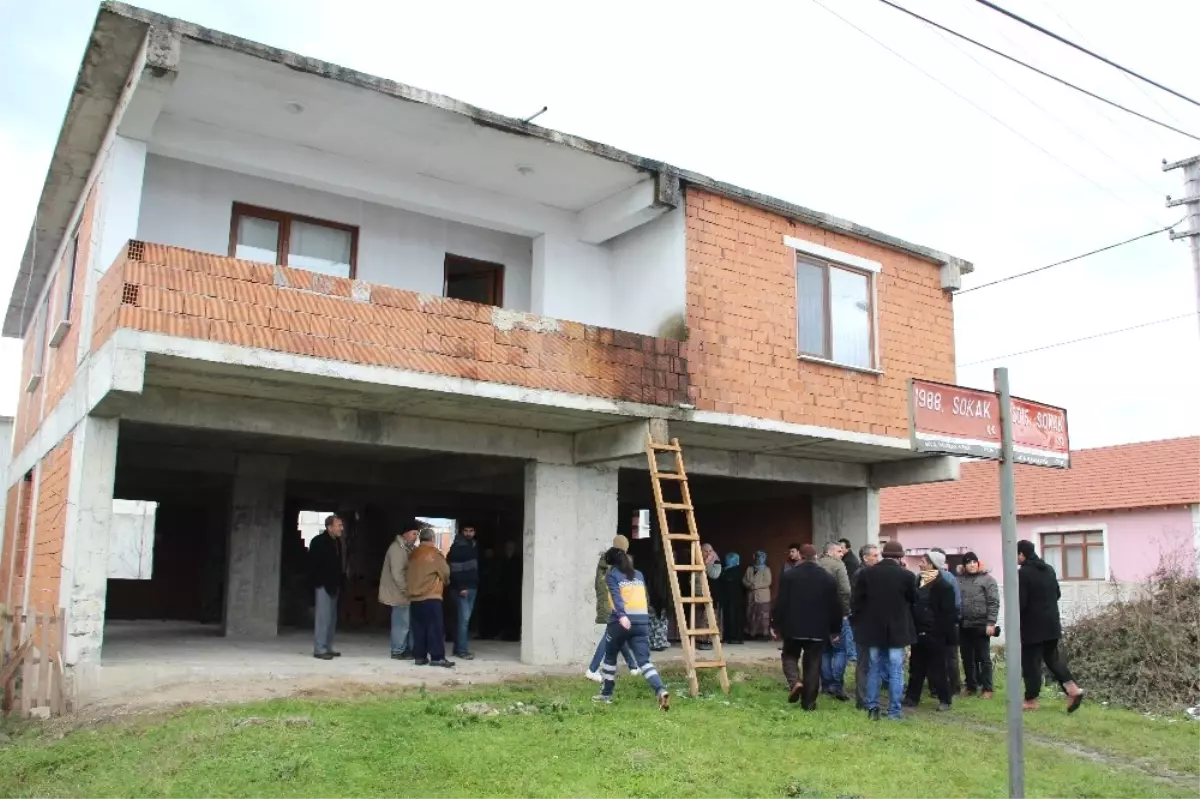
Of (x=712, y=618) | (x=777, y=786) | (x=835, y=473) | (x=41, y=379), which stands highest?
(x=41, y=379)

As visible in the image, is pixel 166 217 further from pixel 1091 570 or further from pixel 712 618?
pixel 1091 570

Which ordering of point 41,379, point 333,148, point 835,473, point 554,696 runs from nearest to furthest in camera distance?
point 554,696 < point 333,148 < point 41,379 < point 835,473

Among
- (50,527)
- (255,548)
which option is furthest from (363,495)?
(50,527)

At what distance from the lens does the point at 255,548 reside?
613 inches

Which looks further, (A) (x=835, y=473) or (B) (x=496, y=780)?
(A) (x=835, y=473)

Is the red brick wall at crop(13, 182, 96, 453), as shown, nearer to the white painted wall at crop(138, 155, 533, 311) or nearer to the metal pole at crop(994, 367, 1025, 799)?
the white painted wall at crop(138, 155, 533, 311)

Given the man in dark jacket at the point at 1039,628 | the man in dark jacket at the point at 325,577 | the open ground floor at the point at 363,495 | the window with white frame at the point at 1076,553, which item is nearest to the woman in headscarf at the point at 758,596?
the open ground floor at the point at 363,495

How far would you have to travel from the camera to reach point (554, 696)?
10.4 metres

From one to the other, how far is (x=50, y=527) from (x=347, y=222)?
4.91m

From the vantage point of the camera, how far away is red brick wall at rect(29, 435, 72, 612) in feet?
36.7

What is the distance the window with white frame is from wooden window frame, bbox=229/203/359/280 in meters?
21.2

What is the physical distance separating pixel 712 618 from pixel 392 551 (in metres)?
3.99

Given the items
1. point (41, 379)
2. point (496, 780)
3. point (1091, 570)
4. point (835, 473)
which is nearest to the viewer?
point (496, 780)

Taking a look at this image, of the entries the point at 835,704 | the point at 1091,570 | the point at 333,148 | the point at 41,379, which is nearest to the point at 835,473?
the point at 835,704
